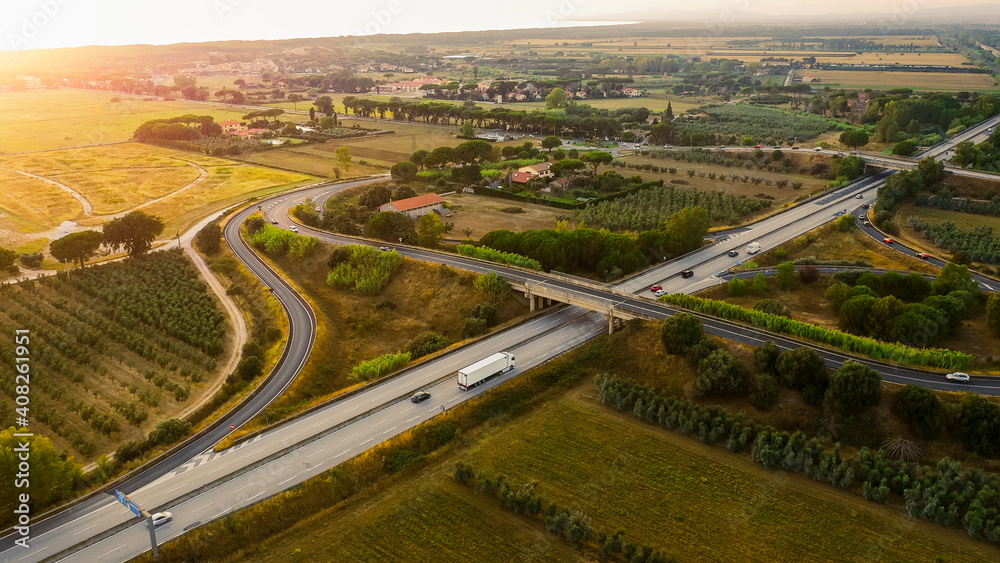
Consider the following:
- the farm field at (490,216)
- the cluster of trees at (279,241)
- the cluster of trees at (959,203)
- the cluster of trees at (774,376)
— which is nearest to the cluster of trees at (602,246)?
the farm field at (490,216)

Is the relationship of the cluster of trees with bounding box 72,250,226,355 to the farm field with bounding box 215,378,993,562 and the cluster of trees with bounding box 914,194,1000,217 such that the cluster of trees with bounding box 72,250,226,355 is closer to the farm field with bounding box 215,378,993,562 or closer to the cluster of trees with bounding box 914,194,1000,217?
the farm field with bounding box 215,378,993,562

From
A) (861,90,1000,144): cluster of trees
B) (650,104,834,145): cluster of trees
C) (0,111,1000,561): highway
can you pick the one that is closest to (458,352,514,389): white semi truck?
(0,111,1000,561): highway

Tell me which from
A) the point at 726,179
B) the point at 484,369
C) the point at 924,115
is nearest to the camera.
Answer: the point at 484,369

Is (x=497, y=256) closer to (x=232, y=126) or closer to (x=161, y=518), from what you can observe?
(x=161, y=518)

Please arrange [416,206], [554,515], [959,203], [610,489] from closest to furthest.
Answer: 1. [554,515]
2. [610,489]
3. [959,203]
4. [416,206]

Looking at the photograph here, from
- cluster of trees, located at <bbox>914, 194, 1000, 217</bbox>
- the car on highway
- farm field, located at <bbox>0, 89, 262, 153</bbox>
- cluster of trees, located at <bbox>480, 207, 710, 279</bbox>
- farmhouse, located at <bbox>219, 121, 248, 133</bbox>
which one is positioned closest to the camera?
the car on highway

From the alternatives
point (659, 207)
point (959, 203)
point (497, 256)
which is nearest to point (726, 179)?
point (659, 207)

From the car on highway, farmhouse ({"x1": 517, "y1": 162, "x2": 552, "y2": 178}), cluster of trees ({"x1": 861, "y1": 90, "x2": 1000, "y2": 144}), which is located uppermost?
cluster of trees ({"x1": 861, "y1": 90, "x2": 1000, "y2": 144})
